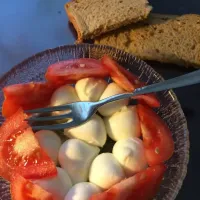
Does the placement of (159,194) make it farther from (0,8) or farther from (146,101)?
(0,8)

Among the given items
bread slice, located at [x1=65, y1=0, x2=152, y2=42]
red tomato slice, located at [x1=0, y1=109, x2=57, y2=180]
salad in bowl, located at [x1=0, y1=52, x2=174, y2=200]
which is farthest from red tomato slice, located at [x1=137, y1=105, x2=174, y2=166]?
bread slice, located at [x1=65, y1=0, x2=152, y2=42]

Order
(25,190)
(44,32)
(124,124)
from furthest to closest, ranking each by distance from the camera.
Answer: (44,32) < (124,124) < (25,190)

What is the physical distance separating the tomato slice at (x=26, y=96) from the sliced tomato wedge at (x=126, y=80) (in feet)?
0.48

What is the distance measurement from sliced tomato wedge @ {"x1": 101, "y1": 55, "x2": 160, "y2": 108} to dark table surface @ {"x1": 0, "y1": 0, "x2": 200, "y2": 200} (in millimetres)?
216

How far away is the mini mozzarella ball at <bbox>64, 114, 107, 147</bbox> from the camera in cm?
91

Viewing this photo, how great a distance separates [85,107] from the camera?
36.9 inches

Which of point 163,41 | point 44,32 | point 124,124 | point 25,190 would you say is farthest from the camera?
point 44,32

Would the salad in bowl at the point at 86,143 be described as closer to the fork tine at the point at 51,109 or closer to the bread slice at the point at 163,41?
the fork tine at the point at 51,109

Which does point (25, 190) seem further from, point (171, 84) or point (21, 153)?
point (171, 84)

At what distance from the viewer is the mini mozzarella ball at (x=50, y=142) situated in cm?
89

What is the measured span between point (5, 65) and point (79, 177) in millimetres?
521

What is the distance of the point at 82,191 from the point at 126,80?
11.3 inches

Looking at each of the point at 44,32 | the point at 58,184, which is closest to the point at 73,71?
the point at 58,184

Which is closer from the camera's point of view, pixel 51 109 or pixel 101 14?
pixel 51 109
